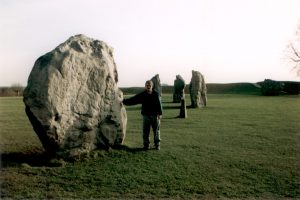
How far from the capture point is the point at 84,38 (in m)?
11.1

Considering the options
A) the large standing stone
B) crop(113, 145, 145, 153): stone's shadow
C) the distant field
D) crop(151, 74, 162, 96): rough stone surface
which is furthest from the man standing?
the distant field

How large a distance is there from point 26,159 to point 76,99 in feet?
6.77

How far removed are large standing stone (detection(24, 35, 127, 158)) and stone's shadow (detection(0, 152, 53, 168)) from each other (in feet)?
1.07

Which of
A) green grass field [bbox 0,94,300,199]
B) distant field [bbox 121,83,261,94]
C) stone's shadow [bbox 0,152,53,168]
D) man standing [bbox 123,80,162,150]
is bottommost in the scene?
green grass field [bbox 0,94,300,199]

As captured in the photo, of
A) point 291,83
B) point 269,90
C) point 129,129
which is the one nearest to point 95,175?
point 129,129

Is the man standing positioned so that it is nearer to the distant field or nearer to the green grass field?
the green grass field

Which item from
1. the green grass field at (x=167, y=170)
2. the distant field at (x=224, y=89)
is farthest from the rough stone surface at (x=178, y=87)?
the distant field at (x=224, y=89)

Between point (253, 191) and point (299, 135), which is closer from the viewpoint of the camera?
point (253, 191)

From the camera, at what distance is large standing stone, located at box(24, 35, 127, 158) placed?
9297 mm

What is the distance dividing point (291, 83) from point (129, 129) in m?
44.6

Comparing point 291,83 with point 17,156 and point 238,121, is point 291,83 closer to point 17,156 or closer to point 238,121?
point 238,121

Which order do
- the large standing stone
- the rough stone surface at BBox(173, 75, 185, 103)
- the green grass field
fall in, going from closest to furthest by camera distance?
1. the green grass field
2. the large standing stone
3. the rough stone surface at BBox(173, 75, 185, 103)

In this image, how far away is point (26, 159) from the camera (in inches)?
387

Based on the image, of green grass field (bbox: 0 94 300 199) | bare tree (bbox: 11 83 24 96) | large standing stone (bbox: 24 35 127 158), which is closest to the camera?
green grass field (bbox: 0 94 300 199)
